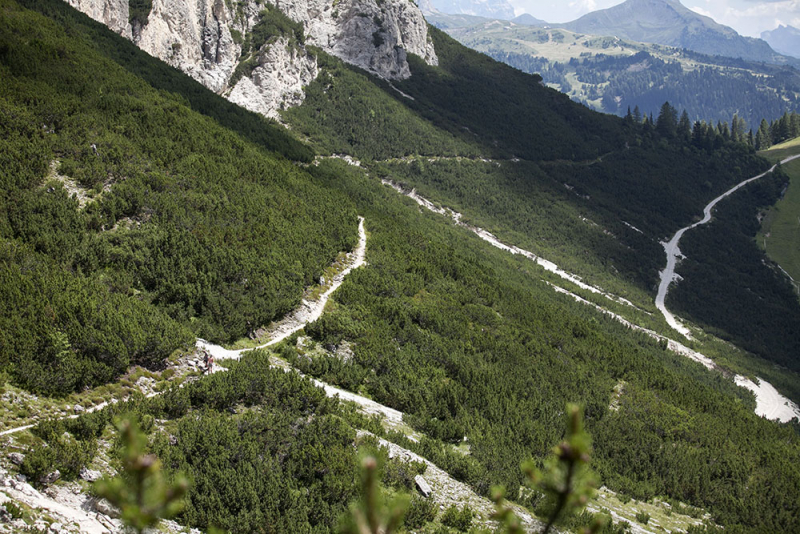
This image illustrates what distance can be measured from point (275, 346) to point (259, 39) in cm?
6252

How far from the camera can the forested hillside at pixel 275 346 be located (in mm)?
13086

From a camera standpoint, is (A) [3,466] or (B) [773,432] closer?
(A) [3,466]

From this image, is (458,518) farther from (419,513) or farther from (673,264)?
(673,264)

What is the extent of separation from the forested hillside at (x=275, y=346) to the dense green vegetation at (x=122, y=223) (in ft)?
0.35

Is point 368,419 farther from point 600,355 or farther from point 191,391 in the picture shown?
point 600,355

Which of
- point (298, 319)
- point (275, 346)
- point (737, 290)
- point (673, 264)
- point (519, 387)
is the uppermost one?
point (673, 264)

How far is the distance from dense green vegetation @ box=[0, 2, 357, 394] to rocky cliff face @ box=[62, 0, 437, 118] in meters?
21.3

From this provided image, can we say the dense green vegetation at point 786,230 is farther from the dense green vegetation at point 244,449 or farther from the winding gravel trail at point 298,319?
the dense green vegetation at point 244,449

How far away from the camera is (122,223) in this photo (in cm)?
2264

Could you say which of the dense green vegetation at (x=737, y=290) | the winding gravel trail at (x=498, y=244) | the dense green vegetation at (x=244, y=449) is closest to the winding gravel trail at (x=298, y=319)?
the dense green vegetation at (x=244, y=449)

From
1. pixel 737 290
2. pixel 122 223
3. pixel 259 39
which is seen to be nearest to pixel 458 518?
pixel 122 223

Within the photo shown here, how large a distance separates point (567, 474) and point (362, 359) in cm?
Result: 1938

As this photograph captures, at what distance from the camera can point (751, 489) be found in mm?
20094

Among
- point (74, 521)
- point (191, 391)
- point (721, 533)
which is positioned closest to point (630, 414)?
point (721, 533)
